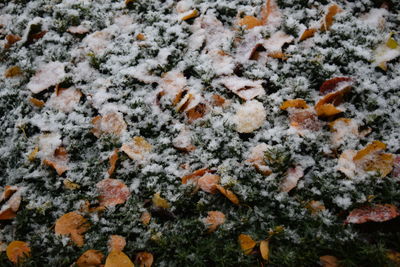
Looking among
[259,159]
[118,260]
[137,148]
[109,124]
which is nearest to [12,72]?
[109,124]

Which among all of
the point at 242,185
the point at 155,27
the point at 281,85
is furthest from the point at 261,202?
the point at 155,27

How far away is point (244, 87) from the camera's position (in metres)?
2.13

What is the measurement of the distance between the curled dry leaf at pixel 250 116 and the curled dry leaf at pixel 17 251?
1.29 m

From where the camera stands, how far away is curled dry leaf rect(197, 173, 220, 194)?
1779mm

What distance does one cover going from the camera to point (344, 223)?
161 centimetres

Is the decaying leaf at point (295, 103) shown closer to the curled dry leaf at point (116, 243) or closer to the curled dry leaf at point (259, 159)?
the curled dry leaf at point (259, 159)

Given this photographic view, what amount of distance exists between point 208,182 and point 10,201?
3.58 feet

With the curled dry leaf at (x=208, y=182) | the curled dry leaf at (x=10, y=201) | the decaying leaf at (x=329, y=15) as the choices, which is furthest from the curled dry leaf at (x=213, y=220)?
the decaying leaf at (x=329, y=15)

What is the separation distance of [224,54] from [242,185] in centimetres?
98

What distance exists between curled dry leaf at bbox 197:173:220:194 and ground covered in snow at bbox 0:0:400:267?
1cm

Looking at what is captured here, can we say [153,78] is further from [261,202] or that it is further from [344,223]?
[344,223]

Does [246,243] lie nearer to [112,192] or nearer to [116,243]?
[116,243]

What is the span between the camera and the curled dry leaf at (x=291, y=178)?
1.75m

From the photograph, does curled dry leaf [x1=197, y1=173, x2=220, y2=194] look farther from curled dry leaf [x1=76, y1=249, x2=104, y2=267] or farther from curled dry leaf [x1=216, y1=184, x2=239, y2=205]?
curled dry leaf [x1=76, y1=249, x2=104, y2=267]
